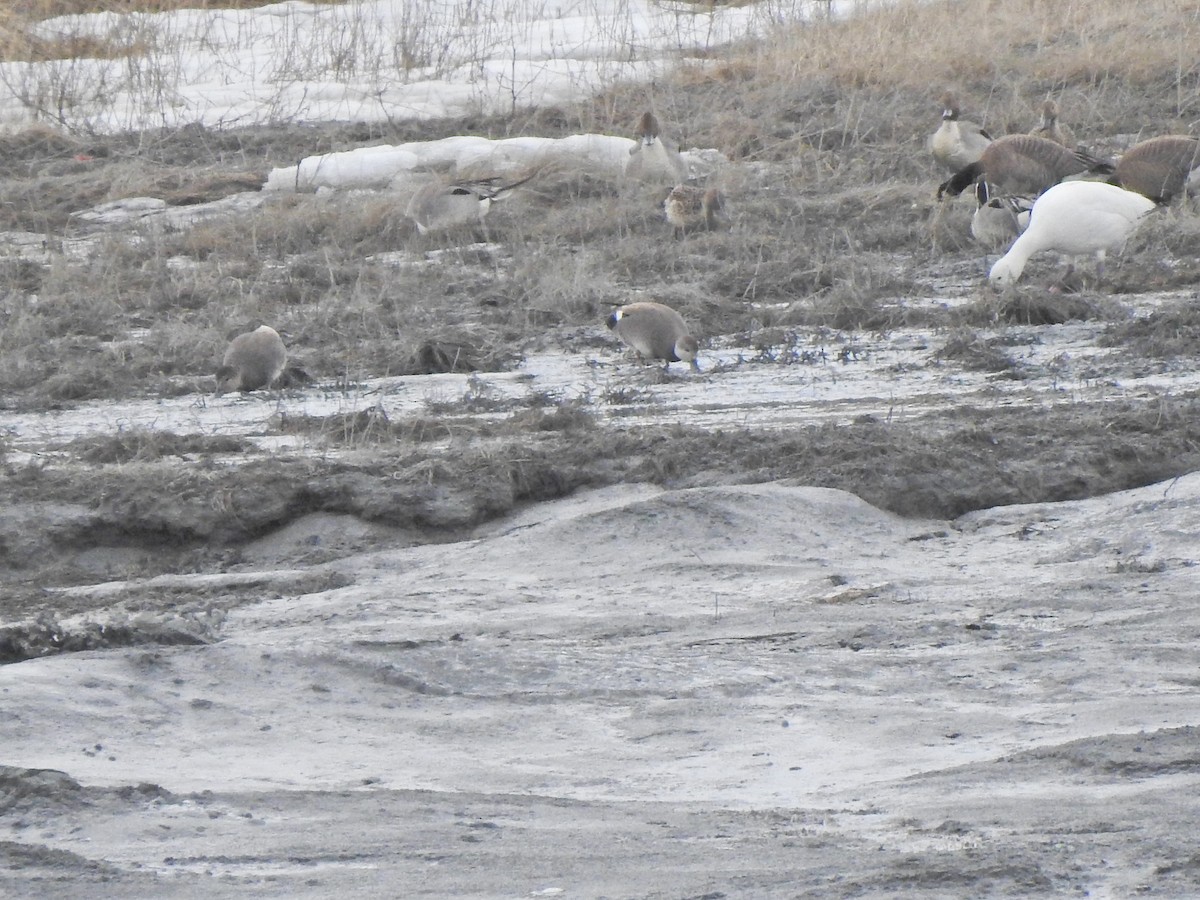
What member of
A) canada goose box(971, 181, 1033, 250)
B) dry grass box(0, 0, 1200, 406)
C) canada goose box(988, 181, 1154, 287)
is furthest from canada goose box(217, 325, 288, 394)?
canada goose box(971, 181, 1033, 250)

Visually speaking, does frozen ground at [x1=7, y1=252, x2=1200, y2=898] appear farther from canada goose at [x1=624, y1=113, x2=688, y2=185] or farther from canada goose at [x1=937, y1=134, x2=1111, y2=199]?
→ canada goose at [x1=624, y1=113, x2=688, y2=185]

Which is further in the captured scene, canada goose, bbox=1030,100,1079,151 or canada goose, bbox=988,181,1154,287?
canada goose, bbox=1030,100,1079,151

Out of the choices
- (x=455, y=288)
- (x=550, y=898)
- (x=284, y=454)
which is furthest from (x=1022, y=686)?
(x=455, y=288)

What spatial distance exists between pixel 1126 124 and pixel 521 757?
10.3 metres

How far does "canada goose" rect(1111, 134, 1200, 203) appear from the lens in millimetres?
10227

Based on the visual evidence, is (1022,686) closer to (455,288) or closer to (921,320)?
(921,320)

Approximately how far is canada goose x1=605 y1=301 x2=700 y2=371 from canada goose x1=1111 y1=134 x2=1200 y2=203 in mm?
4105

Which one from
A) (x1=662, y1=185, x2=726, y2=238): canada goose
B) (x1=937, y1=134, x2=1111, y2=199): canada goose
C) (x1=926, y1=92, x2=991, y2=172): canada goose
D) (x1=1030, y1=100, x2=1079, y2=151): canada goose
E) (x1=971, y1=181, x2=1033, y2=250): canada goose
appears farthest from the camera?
(x1=1030, y1=100, x2=1079, y2=151): canada goose

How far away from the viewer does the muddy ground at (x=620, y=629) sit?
9.29 ft

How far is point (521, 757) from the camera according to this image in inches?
136

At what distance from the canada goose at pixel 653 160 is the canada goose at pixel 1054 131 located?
243cm

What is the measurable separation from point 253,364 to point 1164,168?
5.80m

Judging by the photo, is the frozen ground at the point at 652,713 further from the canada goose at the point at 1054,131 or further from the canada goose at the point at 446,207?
the canada goose at the point at 1054,131

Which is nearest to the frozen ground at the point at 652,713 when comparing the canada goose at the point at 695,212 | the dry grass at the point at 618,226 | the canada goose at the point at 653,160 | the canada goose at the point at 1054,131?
the dry grass at the point at 618,226
